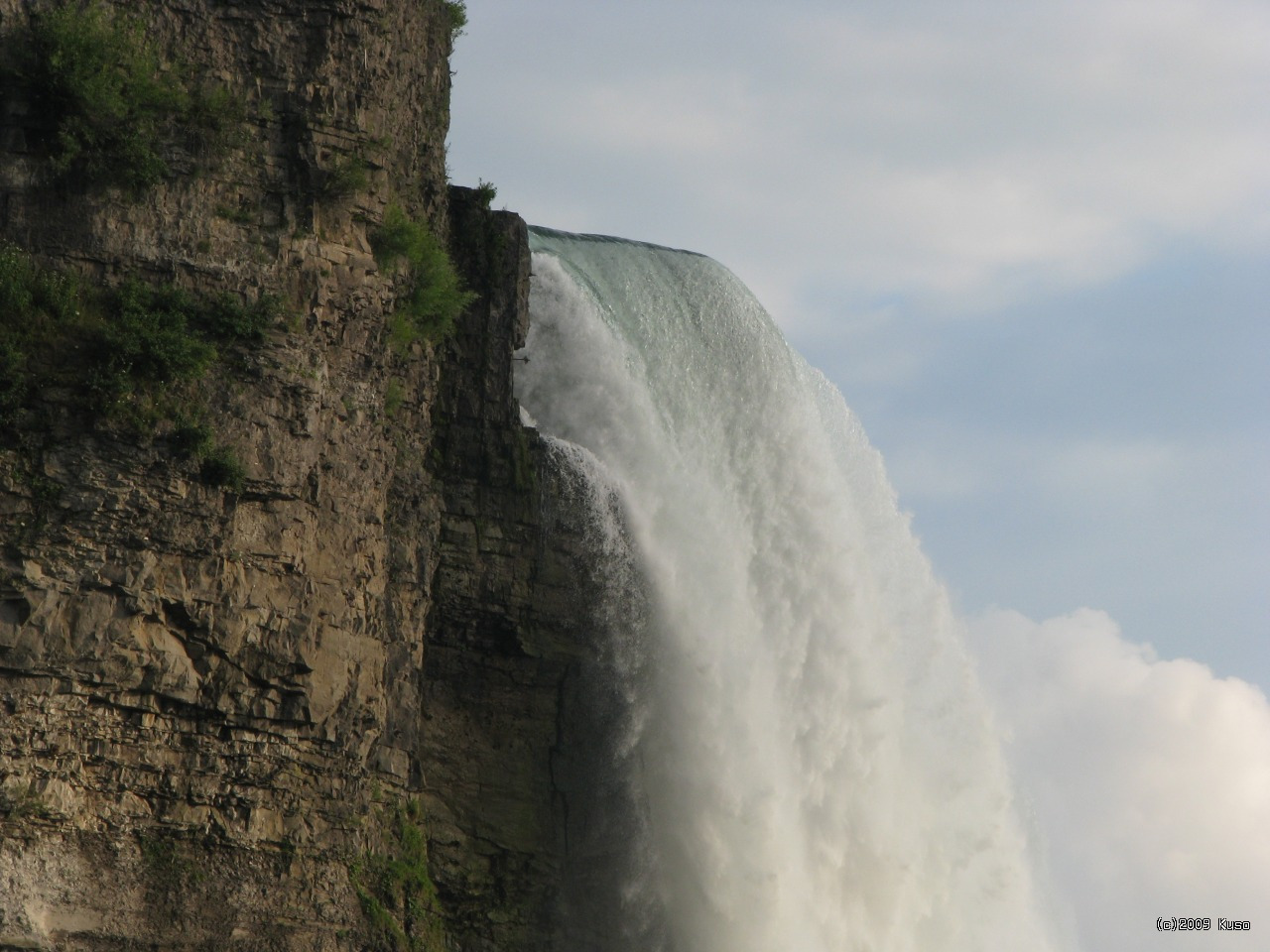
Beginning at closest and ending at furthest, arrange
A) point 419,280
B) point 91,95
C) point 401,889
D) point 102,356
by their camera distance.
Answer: point 102,356
point 91,95
point 401,889
point 419,280

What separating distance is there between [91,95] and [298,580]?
6.47 m

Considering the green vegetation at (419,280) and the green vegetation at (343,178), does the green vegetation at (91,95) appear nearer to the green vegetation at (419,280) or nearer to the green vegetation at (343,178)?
the green vegetation at (343,178)

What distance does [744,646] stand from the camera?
1162 inches

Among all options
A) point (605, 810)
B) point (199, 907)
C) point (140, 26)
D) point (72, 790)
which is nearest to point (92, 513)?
point (72, 790)

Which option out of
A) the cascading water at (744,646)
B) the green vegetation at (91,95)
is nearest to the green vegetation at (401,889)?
the cascading water at (744,646)

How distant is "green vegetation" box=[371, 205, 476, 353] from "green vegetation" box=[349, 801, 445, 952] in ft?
22.3

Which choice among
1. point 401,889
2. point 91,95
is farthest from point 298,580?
point 91,95

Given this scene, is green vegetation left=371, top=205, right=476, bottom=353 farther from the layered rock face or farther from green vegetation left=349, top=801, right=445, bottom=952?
green vegetation left=349, top=801, right=445, bottom=952

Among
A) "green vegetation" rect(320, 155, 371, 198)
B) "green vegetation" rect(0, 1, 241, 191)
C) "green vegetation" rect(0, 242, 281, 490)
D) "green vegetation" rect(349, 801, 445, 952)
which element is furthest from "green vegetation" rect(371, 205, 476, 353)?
"green vegetation" rect(349, 801, 445, 952)

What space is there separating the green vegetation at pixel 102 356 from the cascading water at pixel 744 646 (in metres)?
8.05

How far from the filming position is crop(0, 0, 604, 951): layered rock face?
20.8m

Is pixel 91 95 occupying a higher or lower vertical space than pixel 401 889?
higher

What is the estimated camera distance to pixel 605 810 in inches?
1096

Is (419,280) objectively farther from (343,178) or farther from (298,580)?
(298,580)
